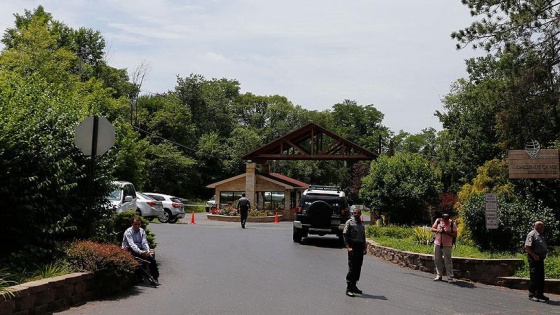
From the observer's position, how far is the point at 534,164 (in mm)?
17688

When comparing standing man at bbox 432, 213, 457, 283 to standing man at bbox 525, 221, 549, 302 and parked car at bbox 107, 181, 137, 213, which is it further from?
parked car at bbox 107, 181, 137, 213

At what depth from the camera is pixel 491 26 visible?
18.5 meters

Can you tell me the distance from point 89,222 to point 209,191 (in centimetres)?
5815

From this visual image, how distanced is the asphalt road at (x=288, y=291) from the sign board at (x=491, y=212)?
7.57 ft

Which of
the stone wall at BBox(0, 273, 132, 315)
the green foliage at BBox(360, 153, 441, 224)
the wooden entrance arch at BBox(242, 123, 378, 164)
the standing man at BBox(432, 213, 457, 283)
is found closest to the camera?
the stone wall at BBox(0, 273, 132, 315)

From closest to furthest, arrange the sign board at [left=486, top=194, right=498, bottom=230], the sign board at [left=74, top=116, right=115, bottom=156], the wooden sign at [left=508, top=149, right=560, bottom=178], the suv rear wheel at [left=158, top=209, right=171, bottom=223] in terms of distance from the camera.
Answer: the sign board at [left=74, top=116, right=115, bottom=156], the sign board at [left=486, top=194, right=498, bottom=230], the wooden sign at [left=508, top=149, right=560, bottom=178], the suv rear wheel at [left=158, top=209, right=171, bottom=223]

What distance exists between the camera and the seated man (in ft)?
39.3

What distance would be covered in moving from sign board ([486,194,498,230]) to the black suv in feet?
20.5

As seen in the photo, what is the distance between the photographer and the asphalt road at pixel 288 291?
32.9 ft

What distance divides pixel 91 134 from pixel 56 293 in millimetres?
3169

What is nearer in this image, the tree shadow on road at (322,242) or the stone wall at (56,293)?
the stone wall at (56,293)

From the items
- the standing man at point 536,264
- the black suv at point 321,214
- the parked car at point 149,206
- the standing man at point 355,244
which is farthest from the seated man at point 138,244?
the parked car at point 149,206

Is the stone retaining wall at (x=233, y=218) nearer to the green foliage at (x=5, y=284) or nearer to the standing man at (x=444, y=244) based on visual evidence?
the standing man at (x=444, y=244)

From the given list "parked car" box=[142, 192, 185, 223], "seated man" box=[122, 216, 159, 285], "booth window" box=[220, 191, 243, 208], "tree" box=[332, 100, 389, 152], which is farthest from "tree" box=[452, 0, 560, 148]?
"tree" box=[332, 100, 389, 152]
